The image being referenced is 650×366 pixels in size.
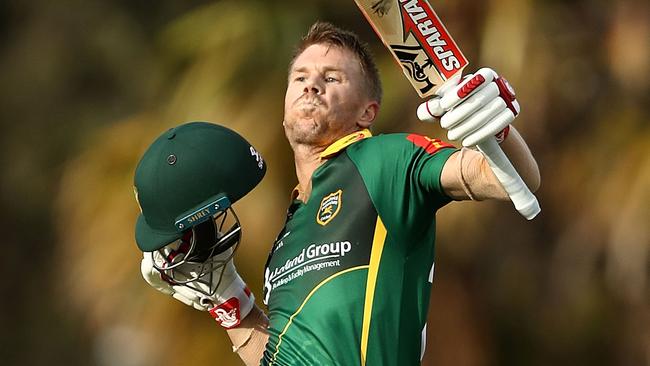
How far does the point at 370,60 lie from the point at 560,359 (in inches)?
193

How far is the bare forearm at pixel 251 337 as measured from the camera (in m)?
5.82

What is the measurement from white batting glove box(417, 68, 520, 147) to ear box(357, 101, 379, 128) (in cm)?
125

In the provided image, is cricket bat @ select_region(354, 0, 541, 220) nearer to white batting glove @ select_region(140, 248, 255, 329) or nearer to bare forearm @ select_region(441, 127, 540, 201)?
bare forearm @ select_region(441, 127, 540, 201)

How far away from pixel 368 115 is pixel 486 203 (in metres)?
3.81

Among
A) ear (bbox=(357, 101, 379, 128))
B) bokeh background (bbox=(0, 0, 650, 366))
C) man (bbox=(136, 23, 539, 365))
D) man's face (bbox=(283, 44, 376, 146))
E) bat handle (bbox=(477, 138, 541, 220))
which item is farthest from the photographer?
bokeh background (bbox=(0, 0, 650, 366))

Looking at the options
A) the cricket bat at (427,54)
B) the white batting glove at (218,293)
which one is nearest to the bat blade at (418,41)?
the cricket bat at (427,54)

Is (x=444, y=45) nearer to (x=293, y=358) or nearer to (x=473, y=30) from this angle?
(x=293, y=358)

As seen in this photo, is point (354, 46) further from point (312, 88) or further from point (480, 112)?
point (480, 112)

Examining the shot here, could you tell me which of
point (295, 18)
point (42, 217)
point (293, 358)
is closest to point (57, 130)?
point (42, 217)

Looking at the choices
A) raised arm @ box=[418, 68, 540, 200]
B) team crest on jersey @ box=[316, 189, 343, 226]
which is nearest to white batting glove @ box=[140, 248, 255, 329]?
team crest on jersey @ box=[316, 189, 343, 226]

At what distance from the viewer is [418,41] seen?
454 centimetres

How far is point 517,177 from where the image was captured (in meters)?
4.40

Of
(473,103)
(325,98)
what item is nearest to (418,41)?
(473,103)

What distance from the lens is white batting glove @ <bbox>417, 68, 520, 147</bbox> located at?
423cm
